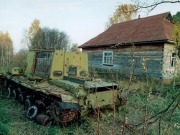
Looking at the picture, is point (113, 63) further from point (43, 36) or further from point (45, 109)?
point (43, 36)

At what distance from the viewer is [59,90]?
6.99 metres

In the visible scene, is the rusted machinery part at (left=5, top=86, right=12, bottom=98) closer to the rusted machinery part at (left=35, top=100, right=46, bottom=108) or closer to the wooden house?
the rusted machinery part at (left=35, top=100, right=46, bottom=108)

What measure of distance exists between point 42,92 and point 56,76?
42.7 inches

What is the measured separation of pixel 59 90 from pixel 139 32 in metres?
13.1

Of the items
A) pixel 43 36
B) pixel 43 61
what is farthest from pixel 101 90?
pixel 43 36

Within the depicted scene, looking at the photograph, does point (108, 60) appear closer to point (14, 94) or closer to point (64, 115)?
point (14, 94)

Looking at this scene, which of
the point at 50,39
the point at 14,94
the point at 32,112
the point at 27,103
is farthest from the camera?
the point at 50,39

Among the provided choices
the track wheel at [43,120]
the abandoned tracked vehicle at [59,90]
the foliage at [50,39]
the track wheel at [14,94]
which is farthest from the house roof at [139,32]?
the foliage at [50,39]

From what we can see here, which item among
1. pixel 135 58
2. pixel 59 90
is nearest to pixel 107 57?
pixel 135 58

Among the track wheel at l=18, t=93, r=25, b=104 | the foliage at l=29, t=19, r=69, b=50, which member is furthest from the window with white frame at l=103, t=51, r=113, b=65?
the foliage at l=29, t=19, r=69, b=50

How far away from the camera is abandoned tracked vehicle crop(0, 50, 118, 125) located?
6.49 metres

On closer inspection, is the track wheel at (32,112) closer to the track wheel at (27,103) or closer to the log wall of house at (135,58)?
the track wheel at (27,103)

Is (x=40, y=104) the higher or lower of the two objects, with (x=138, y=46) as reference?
lower

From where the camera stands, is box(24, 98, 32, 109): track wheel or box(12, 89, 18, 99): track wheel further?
box(12, 89, 18, 99): track wheel
